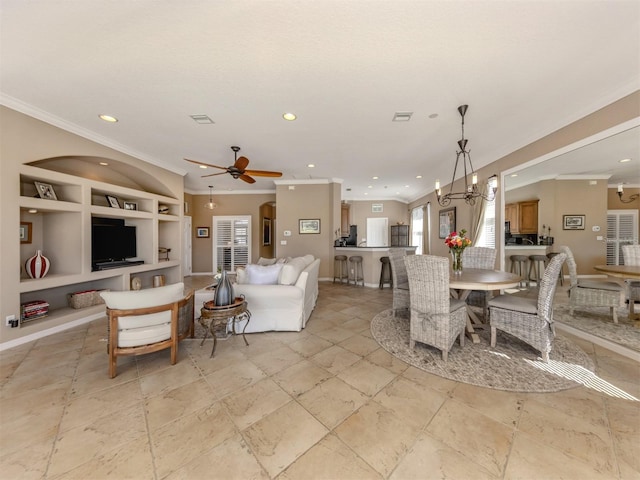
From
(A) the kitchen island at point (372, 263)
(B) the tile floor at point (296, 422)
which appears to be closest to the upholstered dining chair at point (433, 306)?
(B) the tile floor at point (296, 422)

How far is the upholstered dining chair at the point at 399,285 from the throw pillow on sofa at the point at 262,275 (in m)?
1.77

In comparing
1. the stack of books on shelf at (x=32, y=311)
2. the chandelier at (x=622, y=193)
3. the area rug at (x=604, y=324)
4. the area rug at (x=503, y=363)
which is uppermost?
the chandelier at (x=622, y=193)

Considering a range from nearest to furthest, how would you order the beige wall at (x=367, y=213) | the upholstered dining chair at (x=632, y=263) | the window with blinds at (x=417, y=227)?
the upholstered dining chair at (x=632, y=263)
the window with blinds at (x=417, y=227)
the beige wall at (x=367, y=213)

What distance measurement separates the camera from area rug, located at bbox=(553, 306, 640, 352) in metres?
2.57

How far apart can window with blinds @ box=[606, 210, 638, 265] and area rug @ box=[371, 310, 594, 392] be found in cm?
137

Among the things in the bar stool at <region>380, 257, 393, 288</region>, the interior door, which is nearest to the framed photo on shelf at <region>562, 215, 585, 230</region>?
the bar stool at <region>380, 257, 393, 288</region>

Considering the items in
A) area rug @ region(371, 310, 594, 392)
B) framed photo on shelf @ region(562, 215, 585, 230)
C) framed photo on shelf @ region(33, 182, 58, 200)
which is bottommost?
area rug @ region(371, 310, 594, 392)

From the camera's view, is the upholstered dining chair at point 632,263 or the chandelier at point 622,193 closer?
the chandelier at point 622,193

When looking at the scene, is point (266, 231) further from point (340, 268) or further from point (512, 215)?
point (512, 215)

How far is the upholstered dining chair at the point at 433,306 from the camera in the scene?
225 cm

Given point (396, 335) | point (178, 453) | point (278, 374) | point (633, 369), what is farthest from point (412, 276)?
point (178, 453)

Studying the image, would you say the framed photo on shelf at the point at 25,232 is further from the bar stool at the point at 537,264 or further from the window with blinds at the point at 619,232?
the window with blinds at the point at 619,232

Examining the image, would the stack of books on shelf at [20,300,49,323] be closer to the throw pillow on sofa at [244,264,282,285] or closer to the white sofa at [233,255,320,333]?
the white sofa at [233,255,320,333]

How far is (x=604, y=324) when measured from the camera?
2.92 metres
